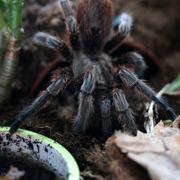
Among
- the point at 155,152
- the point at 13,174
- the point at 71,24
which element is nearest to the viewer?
the point at 155,152

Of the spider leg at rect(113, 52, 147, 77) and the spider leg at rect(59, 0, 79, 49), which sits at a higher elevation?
the spider leg at rect(59, 0, 79, 49)

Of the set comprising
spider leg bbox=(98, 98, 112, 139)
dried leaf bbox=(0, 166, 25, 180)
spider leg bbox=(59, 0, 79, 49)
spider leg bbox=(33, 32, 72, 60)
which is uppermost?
spider leg bbox=(59, 0, 79, 49)

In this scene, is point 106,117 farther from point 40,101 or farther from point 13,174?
point 13,174

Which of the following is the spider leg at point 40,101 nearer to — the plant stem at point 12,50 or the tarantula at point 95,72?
the tarantula at point 95,72

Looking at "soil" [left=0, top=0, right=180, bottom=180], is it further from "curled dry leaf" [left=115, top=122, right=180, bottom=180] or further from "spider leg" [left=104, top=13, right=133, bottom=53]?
"spider leg" [left=104, top=13, right=133, bottom=53]

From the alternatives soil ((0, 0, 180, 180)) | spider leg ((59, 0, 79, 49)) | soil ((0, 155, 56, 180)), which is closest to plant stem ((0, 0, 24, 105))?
soil ((0, 0, 180, 180))

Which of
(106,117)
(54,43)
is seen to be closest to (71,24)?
(54,43)
